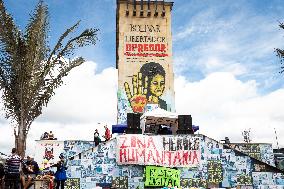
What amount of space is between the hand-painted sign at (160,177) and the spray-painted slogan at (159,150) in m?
0.29

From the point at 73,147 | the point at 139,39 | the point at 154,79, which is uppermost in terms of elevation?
the point at 139,39

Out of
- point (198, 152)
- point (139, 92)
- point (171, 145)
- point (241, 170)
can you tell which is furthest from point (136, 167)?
point (139, 92)

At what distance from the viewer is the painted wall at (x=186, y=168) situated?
18.8 m

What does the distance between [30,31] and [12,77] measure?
2063 mm

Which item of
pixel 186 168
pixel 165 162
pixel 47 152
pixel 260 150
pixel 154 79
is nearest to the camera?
pixel 165 162

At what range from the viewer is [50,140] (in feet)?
81.4

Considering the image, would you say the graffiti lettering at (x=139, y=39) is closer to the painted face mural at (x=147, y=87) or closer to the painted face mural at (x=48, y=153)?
the painted face mural at (x=147, y=87)

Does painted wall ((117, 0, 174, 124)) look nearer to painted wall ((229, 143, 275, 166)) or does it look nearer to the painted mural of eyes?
the painted mural of eyes

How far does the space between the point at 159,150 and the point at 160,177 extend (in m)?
1.32

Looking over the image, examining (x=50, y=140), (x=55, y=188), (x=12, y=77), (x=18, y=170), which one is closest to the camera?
(x=18, y=170)

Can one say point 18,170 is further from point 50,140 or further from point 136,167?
point 50,140

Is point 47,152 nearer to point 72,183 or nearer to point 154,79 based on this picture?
point 72,183

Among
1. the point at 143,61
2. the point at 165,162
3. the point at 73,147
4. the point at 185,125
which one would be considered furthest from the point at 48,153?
the point at 143,61

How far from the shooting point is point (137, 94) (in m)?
36.6
